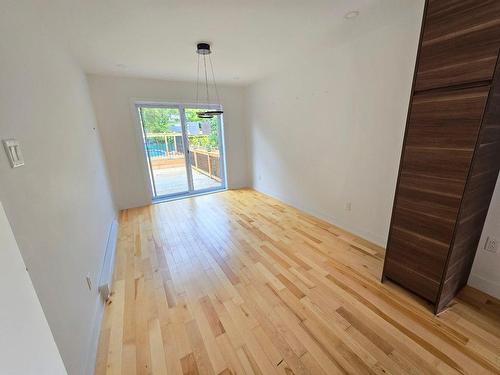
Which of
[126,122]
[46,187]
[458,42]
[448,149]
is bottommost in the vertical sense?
[46,187]

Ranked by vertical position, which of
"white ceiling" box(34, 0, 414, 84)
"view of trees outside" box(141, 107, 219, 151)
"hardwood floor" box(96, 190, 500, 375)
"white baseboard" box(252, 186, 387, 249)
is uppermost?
"white ceiling" box(34, 0, 414, 84)

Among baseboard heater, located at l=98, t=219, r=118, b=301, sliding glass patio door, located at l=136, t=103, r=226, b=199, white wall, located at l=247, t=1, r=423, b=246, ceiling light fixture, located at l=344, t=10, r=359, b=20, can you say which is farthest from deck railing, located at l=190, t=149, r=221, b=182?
ceiling light fixture, located at l=344, t=10, r=359, b=20

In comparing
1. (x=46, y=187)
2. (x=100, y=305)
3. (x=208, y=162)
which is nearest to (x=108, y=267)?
(x=100, y=305)

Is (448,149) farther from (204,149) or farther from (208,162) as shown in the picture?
(208,162)

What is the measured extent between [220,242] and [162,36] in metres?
2.56

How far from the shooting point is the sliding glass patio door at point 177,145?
4383 millimetres

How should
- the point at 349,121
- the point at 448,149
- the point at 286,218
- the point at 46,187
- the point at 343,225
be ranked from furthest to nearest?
the point at 286,218, the point at 343,225, the point at 349,121, the point at 448,149, the point at 46,187

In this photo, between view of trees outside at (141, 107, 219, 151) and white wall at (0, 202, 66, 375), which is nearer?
white wall at (0, 202, 66, 375)

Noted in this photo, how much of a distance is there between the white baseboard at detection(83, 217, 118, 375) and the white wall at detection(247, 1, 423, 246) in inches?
117

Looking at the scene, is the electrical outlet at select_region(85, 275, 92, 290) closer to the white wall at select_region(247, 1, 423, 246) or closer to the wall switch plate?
the wall switch plate

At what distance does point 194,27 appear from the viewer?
2.18 metres

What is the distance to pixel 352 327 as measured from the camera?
61.6 inches

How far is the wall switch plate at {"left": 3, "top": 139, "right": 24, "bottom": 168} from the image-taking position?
0.96 metres

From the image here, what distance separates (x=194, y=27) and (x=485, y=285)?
145 inches
